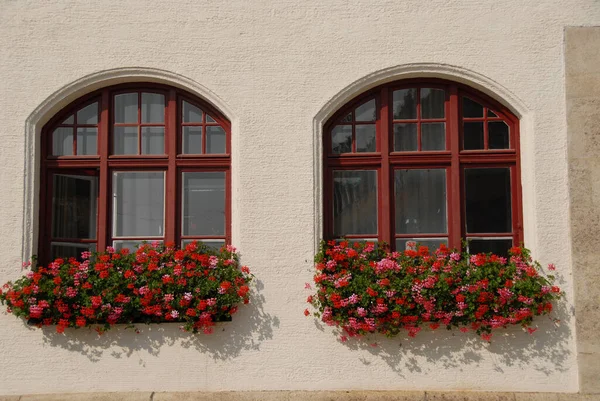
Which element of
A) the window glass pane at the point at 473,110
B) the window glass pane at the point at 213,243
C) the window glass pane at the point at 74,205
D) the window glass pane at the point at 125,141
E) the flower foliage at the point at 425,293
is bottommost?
the flower foliage at the point at 425,293

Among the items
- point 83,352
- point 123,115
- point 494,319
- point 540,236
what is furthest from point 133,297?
point 540,236

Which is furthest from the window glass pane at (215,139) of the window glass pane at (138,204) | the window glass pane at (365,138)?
the window glass pane at (365,138)

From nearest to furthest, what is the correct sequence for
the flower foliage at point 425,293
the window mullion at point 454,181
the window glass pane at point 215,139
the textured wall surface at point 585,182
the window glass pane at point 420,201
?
the flower foliage at point 425,293, the textured wall surface at point 585,182, the window mullion at point 454,181, the window glass pane at point 420,201, the window glass pane at point 215,139

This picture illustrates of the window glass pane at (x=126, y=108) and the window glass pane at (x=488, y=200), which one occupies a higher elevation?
the window glass pane at (x=126, y=108)

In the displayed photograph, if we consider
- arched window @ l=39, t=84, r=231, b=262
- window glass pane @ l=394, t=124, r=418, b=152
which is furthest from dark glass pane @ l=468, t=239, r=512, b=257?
arched window @ l=39, t=84, r=231, b=262

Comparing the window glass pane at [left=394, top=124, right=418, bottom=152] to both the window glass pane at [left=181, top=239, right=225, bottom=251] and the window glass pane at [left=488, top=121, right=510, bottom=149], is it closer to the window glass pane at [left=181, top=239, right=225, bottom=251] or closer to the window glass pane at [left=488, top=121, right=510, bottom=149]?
the window glass pane at [left=488, top=121, right=510, bottom=149]

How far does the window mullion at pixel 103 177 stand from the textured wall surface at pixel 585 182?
4.72 metres

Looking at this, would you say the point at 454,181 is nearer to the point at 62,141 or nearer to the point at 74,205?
the point at 74,205

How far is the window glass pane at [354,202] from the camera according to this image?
7215mm

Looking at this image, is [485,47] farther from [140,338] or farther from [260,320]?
[140,338]

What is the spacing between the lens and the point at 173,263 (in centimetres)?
684

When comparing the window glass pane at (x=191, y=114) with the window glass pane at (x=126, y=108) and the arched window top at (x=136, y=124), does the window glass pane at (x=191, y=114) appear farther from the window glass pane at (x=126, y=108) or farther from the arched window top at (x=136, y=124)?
the window glass pane at (x=126, y=108)

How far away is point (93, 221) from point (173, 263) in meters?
1.12

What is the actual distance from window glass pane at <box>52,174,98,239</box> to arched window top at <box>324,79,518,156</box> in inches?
101
